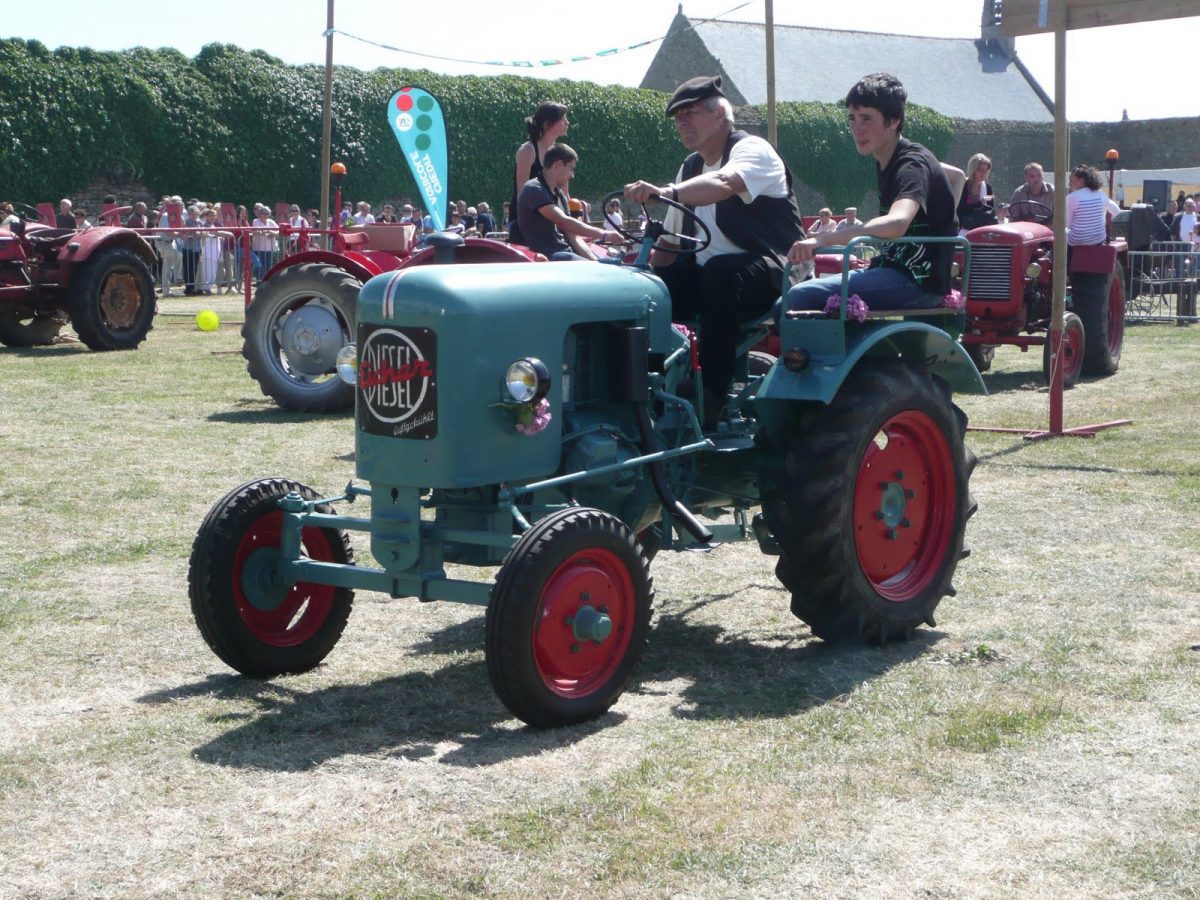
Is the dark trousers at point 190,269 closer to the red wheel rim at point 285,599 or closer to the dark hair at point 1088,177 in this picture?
the dark hair at point 1088,177

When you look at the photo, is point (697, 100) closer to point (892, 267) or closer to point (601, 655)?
point (892, 267)

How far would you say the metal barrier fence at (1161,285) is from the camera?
63.2 ft

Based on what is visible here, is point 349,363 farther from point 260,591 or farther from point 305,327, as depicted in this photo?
point 305,327

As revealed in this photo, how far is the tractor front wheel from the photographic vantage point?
445cm

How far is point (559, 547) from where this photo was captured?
13.1ft

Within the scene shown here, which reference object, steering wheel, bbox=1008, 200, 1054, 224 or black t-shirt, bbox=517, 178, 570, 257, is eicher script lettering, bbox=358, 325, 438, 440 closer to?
black t-shirt, bbox=517, 178, 570, 257

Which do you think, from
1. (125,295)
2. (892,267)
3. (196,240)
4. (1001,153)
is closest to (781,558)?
(892,267)

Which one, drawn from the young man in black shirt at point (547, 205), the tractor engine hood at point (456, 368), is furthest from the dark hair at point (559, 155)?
the tractor engine hood at point (456, 368)

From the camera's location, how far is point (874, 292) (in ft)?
16.8

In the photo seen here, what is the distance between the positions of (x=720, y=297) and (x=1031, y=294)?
8.05 meters

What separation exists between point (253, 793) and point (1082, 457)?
20.9 feet

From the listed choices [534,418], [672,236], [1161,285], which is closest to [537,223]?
[672,236]

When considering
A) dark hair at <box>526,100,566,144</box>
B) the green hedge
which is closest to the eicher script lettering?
dark hair at <box>526,100,566,144</box>

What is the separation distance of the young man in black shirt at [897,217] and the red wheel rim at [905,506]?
1.44 feet
